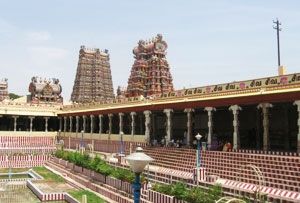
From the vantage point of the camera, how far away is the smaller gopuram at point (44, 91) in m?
75.9

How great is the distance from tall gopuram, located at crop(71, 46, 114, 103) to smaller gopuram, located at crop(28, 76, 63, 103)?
11.2 ft

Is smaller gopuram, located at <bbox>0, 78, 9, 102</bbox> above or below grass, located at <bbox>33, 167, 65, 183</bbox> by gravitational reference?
above

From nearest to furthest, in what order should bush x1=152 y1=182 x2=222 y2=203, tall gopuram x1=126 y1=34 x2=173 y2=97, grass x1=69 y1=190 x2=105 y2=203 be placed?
bush x1=152 y1=182 x2=222 y2=203 < grass x1=69 y1=190 x2=105 y2=203 < tall gopuram x1=126 y1=34 x2=173 y2=97

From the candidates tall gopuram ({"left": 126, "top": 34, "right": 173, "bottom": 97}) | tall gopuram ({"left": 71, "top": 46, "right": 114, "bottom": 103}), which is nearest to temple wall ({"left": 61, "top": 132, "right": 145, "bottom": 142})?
tall gopuram ({"left": 126, "top": 34, "right": 173, "bottom": 97})

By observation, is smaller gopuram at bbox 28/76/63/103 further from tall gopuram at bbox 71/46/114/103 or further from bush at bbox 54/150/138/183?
bush at bbox 54/150/138/183

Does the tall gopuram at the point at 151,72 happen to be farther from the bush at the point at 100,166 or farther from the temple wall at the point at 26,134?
the bush at the point at 100,166

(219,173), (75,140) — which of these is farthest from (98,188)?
(75,140)

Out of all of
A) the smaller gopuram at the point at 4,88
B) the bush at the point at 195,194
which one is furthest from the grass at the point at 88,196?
the smaller gopuram at the point at 4,88

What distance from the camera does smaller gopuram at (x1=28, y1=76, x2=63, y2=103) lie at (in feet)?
249

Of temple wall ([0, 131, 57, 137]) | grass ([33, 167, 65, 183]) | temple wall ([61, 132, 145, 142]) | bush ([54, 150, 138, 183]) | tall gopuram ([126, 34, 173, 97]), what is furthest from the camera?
tall gopuram ([126, 34, 173, 97])

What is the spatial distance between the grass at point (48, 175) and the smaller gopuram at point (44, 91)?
39107 millimetres

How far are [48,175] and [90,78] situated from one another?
148 ft

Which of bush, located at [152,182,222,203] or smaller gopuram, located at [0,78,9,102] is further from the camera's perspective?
smaller gopuram, located at [0,78,9,102]

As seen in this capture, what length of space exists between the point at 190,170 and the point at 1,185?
547 inches
